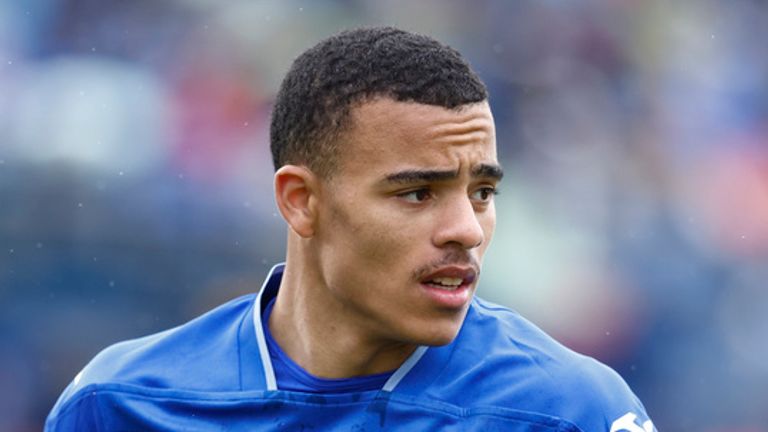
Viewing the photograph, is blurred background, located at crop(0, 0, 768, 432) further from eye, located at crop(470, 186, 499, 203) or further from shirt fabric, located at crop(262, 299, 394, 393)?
eye, located at crop(470, 186, 499, 203)

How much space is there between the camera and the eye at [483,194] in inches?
117

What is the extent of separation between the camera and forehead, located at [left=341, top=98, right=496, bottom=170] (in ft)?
9.39

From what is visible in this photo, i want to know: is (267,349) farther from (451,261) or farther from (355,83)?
(355,83)

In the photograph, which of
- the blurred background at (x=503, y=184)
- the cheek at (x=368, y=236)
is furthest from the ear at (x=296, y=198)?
the blurred background at (x=503, y=184)

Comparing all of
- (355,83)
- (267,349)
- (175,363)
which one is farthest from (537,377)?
(175,363)

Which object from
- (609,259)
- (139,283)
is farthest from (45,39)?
(609,259)

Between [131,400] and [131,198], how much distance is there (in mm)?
4234

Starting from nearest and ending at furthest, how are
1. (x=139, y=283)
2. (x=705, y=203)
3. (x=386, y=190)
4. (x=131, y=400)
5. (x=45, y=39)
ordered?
1. (x=386, y=190)
2. (x=131, y=400)
3. (x=139, y=283)
4. (x=45, y=39)
5. (x=705, y=203)

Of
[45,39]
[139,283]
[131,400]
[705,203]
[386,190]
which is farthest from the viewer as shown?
[705,203]

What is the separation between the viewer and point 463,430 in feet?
9.67

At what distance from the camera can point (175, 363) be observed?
3283 mm

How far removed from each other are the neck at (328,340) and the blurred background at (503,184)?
4044mm

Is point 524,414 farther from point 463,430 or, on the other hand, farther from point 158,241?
point 158,241

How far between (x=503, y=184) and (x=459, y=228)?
4.95 m
